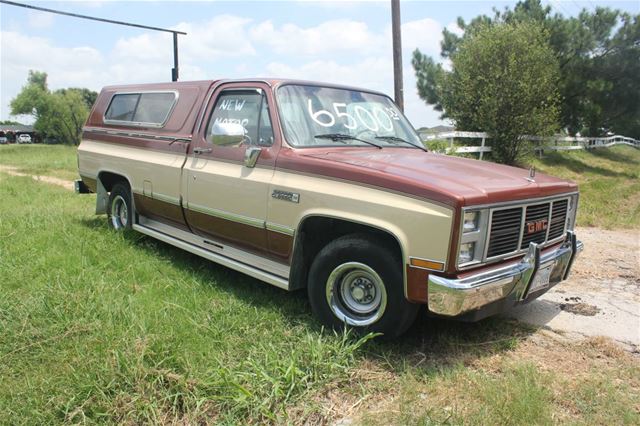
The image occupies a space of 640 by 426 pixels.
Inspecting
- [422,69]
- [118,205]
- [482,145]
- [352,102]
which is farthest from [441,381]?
[422,69]

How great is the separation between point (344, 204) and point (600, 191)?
11.0 metres

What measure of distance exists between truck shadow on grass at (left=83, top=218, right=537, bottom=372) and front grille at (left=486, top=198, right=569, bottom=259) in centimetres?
78

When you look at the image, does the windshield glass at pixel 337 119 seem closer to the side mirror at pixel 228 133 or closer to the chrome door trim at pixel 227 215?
the side mirror at pixel 228 133

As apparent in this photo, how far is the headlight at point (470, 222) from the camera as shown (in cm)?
313

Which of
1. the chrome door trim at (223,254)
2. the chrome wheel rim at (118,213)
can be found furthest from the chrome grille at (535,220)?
the chrome wheel rim at (118,213)

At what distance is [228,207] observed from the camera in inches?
175

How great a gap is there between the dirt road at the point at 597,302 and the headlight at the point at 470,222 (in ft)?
5.12

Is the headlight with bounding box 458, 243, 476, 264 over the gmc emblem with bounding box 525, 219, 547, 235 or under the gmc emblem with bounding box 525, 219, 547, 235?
under

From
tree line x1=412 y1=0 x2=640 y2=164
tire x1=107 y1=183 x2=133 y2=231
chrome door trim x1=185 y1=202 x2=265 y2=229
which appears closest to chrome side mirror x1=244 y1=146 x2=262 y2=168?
chrome door trim x1=185 y1=202 x2=265 y2=229

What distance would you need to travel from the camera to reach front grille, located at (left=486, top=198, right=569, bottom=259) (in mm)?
3365

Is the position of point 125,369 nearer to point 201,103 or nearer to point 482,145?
point 201,103

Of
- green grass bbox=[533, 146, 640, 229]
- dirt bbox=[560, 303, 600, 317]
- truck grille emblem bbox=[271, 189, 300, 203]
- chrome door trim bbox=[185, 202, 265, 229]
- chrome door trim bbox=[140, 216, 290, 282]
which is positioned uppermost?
truck grille emblem bbox=[271, 189, 300, 203]

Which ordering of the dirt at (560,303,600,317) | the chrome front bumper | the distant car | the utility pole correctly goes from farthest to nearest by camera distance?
the distant car < the utility pole < the dirt at (560,303,600,317) < the chrome front bumper

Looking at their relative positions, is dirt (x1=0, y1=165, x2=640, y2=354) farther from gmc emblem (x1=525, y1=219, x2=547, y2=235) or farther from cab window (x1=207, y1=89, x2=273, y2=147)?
cab window (x1=207, y1=89, x2=273, y2=147)
